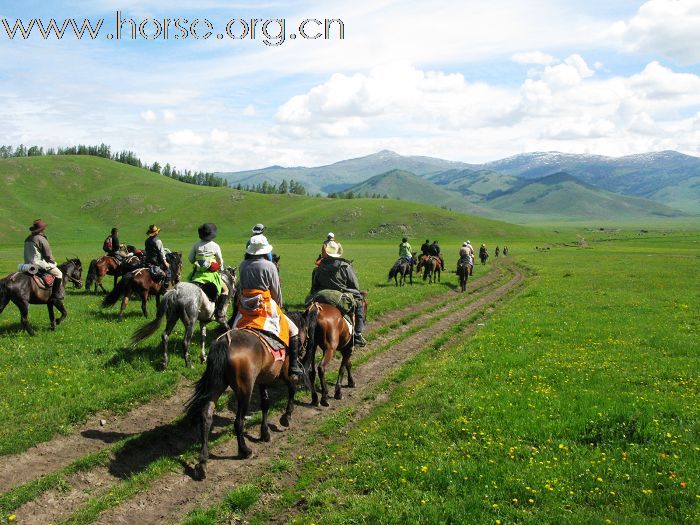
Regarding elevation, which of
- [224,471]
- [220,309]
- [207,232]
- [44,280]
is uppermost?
[207,232]

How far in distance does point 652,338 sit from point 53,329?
68.1 ft

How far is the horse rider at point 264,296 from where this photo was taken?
32.8 feet

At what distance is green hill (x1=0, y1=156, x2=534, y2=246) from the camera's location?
14388 centimetres

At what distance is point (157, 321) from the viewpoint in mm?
12945

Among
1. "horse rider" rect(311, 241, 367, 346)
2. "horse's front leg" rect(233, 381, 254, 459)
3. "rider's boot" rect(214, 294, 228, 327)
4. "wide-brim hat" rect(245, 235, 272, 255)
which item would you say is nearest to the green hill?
"rider's boot" rect(214, 294, 228, 327)

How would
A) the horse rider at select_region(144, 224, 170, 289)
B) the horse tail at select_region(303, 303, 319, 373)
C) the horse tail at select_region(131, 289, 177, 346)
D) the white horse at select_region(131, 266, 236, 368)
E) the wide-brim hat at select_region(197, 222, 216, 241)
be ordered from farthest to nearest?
the horse rider at select_region(144, 224, 170, 289) → the wide-brim hat at select_region(197, 222, 216, 241) → the white horse at select_region(131, 266, 236, 368) → the horse tail at select_region(131, 289, 177, 346) → the horse tail at select_region(303, 303, 319, 373)

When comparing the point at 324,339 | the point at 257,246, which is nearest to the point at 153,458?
the point at 257,246

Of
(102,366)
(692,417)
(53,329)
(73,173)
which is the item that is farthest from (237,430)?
(73,173)

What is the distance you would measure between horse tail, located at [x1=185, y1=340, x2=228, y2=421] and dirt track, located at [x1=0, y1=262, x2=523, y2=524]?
3.50 feet

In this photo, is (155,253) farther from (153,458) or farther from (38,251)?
(153,458)

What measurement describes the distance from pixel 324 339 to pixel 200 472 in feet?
15.1

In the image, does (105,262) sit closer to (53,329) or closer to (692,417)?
(53,329)

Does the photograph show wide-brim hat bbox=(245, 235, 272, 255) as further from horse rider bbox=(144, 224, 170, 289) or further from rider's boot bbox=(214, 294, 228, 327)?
horse rider bbox=(144, 224, 170, 289)

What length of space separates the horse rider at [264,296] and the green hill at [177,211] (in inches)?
4968
